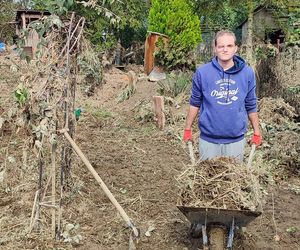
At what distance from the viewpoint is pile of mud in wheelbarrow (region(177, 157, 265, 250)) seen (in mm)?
3881

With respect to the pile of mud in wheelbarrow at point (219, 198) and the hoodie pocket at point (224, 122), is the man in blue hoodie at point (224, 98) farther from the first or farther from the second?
the pile of mud in wheelbarrow at point (219, 198)

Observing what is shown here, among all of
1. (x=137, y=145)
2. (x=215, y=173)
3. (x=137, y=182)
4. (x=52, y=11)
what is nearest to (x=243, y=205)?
(x=215, y=173)

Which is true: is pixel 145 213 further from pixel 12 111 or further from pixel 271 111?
pixel 271 111

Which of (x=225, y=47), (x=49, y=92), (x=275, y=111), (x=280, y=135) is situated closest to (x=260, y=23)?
(x=275, y=111)

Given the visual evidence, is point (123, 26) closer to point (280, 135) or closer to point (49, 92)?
point (280, 135)

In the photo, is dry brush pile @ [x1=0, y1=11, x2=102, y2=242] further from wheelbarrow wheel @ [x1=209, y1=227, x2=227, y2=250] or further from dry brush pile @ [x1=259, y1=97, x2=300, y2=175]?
dry brush pile @ [x1=259, y1=97, x2=300, y2=175]

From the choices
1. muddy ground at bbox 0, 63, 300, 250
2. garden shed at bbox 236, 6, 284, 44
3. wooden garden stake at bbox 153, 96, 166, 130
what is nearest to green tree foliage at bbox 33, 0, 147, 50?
garden shed at bbox 236, 6, 284, 44

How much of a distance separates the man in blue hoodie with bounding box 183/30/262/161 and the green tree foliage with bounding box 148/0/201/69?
885 cm

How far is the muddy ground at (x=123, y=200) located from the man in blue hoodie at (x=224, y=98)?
3.09 feet

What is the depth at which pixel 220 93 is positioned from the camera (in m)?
4.34

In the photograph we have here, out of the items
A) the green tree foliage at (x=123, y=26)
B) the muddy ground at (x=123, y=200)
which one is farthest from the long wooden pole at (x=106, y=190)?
the green tree foliage at (x=123, y=26)

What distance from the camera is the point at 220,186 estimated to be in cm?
399

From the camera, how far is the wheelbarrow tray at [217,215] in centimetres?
385

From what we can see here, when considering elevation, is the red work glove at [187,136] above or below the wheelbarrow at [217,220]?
above
